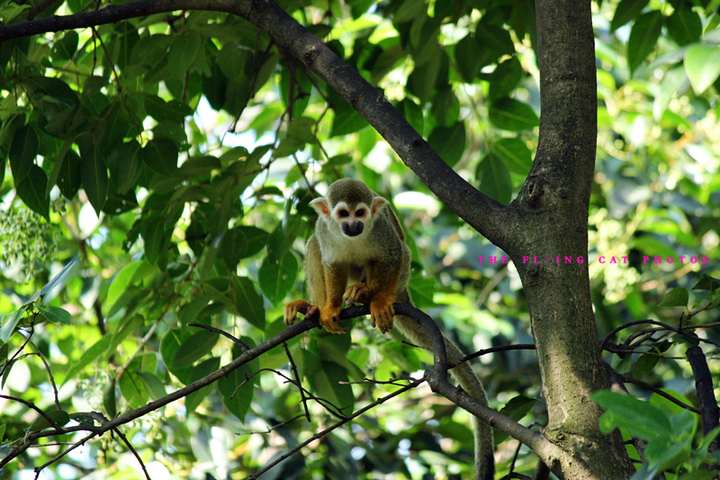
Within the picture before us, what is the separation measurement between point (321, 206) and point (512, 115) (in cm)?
97

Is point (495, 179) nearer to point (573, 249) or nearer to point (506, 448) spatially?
point (573, 249)

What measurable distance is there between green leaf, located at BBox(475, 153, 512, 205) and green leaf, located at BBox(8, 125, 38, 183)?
5.77 ft

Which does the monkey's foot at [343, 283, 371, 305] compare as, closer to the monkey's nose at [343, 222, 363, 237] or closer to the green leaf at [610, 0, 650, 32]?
the monkey's nose at [343, 222, 363, 237]

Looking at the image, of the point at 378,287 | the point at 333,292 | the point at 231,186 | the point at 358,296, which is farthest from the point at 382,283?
the point at 231,186

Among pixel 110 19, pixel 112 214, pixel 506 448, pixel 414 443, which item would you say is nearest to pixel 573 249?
pixel 110 19

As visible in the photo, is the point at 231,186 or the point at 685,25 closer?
the point at 231,186

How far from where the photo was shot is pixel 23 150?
86.7 inches

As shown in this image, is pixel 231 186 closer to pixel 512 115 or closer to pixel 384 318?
pixel 384 318

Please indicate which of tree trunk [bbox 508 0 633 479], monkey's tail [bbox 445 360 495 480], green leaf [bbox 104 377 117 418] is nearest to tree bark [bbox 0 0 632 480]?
tree trunk [bbox 508 0 633 479]

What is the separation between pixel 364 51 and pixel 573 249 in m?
1.90

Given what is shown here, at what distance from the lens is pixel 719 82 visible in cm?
283

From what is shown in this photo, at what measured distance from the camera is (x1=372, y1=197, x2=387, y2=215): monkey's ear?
303cm

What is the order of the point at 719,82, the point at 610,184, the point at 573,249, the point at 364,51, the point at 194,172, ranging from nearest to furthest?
the point at 573,249 → the point at 194,172 → the point at 719,82 → the point at 364,51 → the point at 610,184

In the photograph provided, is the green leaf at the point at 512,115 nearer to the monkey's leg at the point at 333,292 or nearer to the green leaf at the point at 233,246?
the monkey's leg at the point at 333,292
